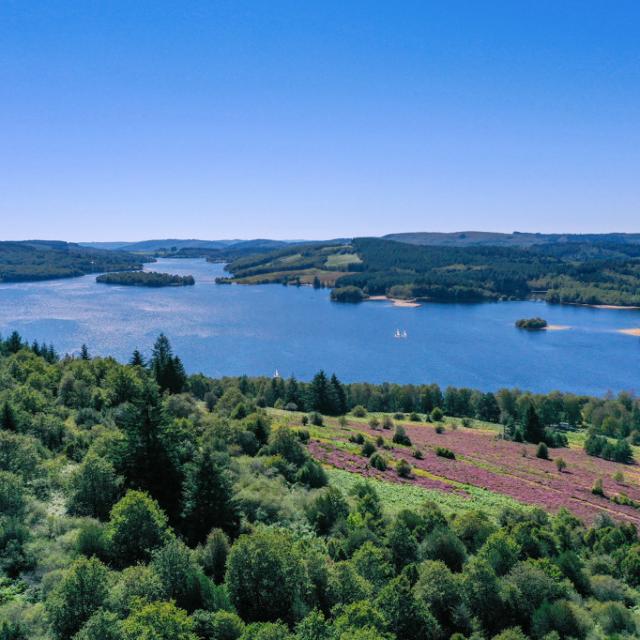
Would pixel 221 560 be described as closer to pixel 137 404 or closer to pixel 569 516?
pixel 137 404

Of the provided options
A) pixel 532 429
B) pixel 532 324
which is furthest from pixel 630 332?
pixel 532 429

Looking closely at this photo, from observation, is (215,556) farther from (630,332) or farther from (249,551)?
(630,332)

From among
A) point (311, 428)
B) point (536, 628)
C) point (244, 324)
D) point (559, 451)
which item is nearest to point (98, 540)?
point (536, 628)

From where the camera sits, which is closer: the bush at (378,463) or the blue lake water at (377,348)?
the bush at (378,463)

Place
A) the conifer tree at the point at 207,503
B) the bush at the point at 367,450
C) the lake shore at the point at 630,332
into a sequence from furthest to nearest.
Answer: the lake shore at the point at 630,332
the bush at the point at 367,450
the conifer tree at the point at 207,503

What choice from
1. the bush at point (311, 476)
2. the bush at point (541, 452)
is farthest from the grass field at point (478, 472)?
the bush at point (311, 476)

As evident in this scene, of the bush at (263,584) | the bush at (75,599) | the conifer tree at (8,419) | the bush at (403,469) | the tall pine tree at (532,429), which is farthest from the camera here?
the tall pine tree at (532,429)

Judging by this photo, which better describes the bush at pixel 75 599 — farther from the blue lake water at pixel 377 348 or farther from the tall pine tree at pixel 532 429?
the blue lake water at pixel 377 348
